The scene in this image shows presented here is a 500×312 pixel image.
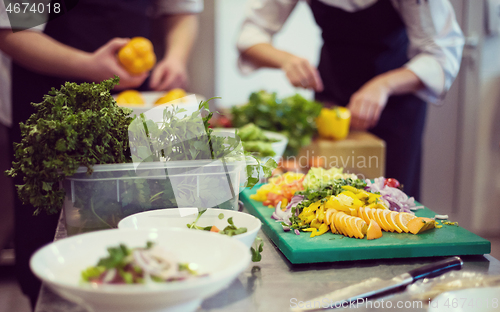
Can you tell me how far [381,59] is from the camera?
2.32 m

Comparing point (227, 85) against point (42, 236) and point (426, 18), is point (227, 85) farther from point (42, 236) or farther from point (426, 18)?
point (42, 236)

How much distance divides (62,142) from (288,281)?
50 cm

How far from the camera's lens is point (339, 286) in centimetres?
78

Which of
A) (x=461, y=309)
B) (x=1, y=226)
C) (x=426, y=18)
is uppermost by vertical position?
(x=426, y=18)

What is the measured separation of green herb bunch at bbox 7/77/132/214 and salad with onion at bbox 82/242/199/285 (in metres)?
0.31

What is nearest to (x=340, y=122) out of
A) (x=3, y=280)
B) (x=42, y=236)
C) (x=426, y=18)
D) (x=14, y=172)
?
(x=426, y=18)

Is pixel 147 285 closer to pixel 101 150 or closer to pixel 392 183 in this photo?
pixel 101 150

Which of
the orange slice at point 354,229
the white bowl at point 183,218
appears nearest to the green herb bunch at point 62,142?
the white bowl at point 183,218

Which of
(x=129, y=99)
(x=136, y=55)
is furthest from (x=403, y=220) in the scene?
(x=136, y=55)

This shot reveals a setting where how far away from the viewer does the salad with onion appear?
551mm

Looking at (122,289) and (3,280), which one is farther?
(3,280)

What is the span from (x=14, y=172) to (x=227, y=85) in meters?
2.75

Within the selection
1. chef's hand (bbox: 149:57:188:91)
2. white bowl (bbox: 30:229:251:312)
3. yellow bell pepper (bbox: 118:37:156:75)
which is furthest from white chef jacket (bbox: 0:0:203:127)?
white bowl (bbox: 30:229:251:312)

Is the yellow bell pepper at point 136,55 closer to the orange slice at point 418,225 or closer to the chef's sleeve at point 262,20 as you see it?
the chef's sleeve at point 262,20
